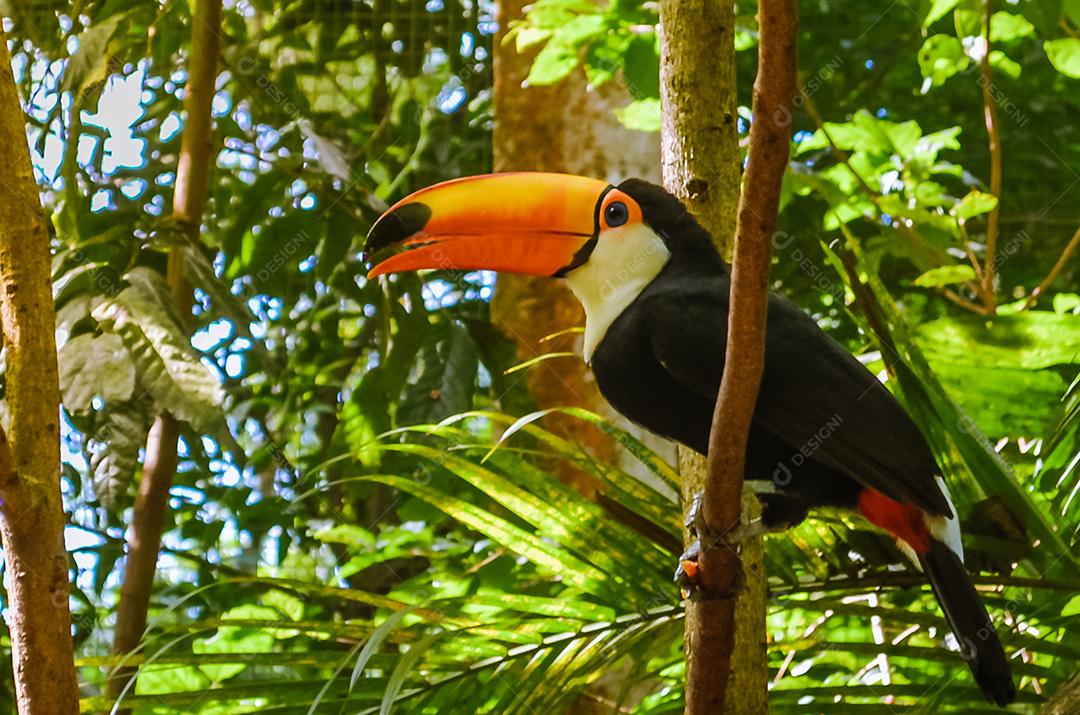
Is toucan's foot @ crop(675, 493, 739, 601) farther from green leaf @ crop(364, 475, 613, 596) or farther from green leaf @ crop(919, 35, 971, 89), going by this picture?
green leaf @ crop(919, 35, 971, 89)

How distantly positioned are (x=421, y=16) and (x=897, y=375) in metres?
1.85

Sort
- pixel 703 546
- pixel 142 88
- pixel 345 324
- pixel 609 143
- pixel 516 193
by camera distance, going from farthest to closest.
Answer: pixel 345 324
pixel 142 88
pixel 609 143
pixel 516 193
pixel 703 546

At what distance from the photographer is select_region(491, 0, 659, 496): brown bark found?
2553mm

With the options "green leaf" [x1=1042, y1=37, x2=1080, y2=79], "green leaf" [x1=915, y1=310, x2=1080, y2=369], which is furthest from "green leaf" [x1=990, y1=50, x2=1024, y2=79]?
"green leaf" [x1=915, y1=310, x2=1080, y2=369]

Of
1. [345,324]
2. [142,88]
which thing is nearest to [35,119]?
[142,88]

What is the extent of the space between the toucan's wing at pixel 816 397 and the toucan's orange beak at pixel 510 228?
244mm

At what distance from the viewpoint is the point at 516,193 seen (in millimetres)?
1834

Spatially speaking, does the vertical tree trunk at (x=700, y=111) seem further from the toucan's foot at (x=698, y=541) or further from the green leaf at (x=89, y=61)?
the green leaf at (x=89, y=61)

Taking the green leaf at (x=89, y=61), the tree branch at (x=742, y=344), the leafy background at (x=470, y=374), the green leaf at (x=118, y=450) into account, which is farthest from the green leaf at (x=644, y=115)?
the tree branch at (x=742, y=344)

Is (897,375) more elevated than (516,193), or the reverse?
(516,193)

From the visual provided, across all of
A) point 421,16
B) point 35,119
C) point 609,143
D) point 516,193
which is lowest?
point 516,193

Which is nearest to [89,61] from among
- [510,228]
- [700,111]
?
[510,228]

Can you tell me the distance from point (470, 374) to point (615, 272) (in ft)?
1.46

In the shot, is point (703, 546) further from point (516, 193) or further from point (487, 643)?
point (516, 193)
